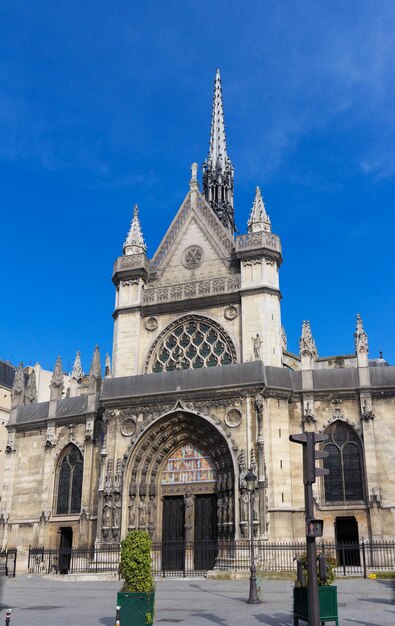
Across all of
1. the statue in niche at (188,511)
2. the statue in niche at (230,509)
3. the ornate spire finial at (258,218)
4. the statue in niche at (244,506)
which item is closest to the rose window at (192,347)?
the ornate spire finial at (258,218)

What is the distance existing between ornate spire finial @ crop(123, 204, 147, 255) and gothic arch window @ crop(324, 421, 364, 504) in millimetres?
15072

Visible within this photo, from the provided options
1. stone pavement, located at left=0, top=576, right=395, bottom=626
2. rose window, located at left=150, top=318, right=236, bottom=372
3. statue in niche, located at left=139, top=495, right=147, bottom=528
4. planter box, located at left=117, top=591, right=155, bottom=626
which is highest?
rose window, located at left=150, top=318, right=236, bottom=372

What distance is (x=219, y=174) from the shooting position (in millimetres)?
52406

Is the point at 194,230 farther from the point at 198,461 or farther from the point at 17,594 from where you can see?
the point at 17,594

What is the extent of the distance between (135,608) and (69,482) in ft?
74.9

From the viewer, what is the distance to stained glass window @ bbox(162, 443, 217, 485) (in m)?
29.8

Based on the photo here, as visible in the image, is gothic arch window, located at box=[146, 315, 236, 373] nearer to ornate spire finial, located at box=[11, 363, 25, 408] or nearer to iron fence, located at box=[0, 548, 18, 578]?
ornate spire finial, located at box=[11, 363, 25, 408]

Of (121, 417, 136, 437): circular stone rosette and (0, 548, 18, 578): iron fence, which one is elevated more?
(121, 417, 136, 437): circular stone rosette

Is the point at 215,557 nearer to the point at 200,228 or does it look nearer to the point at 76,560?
the point at 76,560

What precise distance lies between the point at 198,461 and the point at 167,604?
1343cm

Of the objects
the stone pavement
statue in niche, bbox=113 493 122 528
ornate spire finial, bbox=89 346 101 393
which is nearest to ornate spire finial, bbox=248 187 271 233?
ornate spire finial, bbox=89 346 101 393

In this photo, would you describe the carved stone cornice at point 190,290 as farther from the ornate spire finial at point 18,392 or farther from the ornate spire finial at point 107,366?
the ornate spire finial at point 18,392

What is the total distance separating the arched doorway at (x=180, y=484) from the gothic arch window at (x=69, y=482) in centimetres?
451

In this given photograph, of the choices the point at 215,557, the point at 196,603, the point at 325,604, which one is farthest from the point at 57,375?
the point at 325,604
